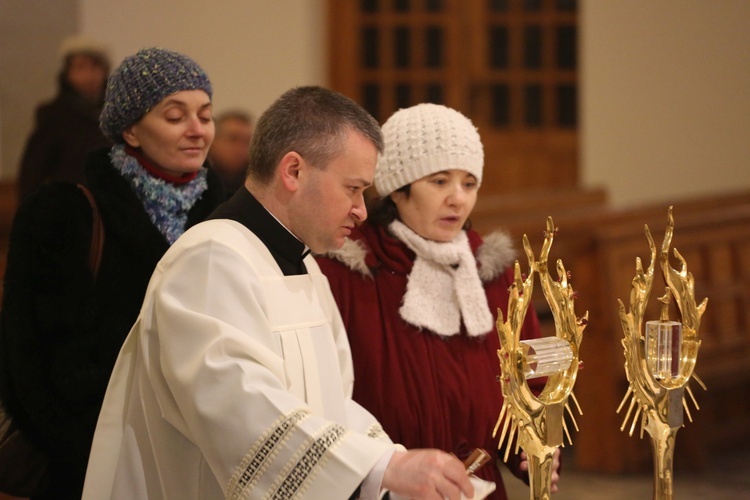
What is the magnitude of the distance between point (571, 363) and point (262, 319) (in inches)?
21.9

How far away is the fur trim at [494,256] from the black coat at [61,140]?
2.58 m

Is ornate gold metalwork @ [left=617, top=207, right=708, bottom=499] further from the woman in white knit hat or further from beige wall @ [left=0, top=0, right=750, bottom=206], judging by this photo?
beige wall @ [left=0, top=0, right=750, bottom=206]

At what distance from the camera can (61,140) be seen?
5023mm

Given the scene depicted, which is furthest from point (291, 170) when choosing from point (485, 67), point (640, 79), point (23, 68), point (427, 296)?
point (640, 79)

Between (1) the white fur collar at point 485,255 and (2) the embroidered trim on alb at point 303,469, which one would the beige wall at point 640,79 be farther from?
(2) the embroidered trim on alb at point 303,469

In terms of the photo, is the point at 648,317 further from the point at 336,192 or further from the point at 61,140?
the point at 336,192

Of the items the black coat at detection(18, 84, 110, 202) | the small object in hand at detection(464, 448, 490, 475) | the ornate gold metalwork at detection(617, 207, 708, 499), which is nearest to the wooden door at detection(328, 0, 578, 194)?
the black coat at detection(18, 84, 110, 202)

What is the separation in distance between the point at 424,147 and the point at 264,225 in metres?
0.63

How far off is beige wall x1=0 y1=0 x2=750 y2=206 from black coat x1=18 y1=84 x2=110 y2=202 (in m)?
4.25

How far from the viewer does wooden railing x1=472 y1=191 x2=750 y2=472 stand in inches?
212

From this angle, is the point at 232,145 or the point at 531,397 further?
the point at 232,145

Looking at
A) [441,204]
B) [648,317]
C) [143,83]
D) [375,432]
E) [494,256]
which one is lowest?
[648,317]

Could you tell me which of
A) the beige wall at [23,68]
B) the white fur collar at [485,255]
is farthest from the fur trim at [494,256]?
the beige wall at [23,68]

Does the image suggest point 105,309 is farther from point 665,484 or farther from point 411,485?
point 665,484
